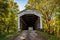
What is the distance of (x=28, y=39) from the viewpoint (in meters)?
14.7

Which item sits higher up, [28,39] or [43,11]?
[43,11]

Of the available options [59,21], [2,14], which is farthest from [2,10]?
[59,21]

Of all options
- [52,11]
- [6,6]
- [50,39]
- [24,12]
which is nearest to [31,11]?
[24,12]

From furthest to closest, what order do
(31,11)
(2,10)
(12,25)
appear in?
(12,25) → (31,11) → (2,10)

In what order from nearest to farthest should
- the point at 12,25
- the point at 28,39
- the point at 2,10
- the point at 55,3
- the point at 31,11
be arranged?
the point at 28,39, the point at 2,10, the point at 55,3, the point at 31,11, the point at 12,25

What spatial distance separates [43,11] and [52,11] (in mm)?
1729

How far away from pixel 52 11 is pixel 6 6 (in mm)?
6876

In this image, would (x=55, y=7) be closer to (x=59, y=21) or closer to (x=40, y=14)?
(x=59, y=21)

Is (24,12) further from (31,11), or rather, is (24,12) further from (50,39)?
(50,39)

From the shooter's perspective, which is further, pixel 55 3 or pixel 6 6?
pixel 55 3

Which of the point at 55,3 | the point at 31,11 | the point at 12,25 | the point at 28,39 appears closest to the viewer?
the point at 28,39

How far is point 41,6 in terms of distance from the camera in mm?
23188

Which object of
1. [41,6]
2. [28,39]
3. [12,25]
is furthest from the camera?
[12,25]

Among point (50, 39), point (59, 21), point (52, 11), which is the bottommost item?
point (50, 39)
